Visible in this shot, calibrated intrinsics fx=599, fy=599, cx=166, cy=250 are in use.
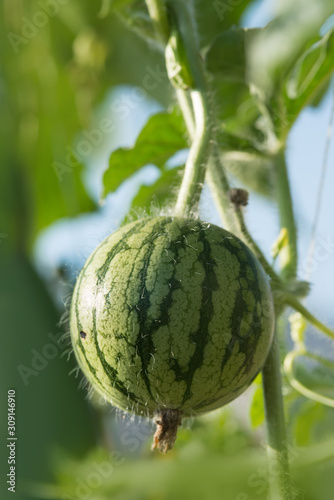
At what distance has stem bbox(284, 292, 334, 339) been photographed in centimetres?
159

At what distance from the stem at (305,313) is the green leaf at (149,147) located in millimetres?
836

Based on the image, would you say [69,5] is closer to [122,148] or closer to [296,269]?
[122,148]

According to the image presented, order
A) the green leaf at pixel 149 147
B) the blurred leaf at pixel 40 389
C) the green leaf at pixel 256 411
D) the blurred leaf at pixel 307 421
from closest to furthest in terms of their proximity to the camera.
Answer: the green leaf at pixel 256 411
the green leaf at pixel 149 147
the blurred leaf at pixel 307 421
the blurred leaf at pixel 40 389

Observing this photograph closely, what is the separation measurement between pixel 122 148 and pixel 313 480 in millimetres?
1313

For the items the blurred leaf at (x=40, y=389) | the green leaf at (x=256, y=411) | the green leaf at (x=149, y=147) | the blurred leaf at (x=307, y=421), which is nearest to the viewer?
the green leaf at (x=256, y=411)

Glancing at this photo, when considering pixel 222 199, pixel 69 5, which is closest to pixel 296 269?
pixel 222 199

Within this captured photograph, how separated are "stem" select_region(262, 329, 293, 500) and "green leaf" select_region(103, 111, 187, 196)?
3.10 ft

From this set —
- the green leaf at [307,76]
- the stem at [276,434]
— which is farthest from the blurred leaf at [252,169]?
the stem at [276,434]

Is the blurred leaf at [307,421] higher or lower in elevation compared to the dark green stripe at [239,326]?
lower

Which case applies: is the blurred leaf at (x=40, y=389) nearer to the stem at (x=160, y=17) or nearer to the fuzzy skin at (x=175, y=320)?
the fuzzy skin at (x=175, y=320)

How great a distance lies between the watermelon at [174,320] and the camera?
52.0 inches

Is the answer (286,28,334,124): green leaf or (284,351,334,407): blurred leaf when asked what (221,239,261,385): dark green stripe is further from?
(286,28,334,124): green leaf

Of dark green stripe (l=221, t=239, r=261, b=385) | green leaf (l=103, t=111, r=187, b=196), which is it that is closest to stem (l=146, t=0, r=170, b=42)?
green leaf (l=103, t=111, r=187, b=196)

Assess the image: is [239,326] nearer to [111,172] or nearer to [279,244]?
[279,244]
